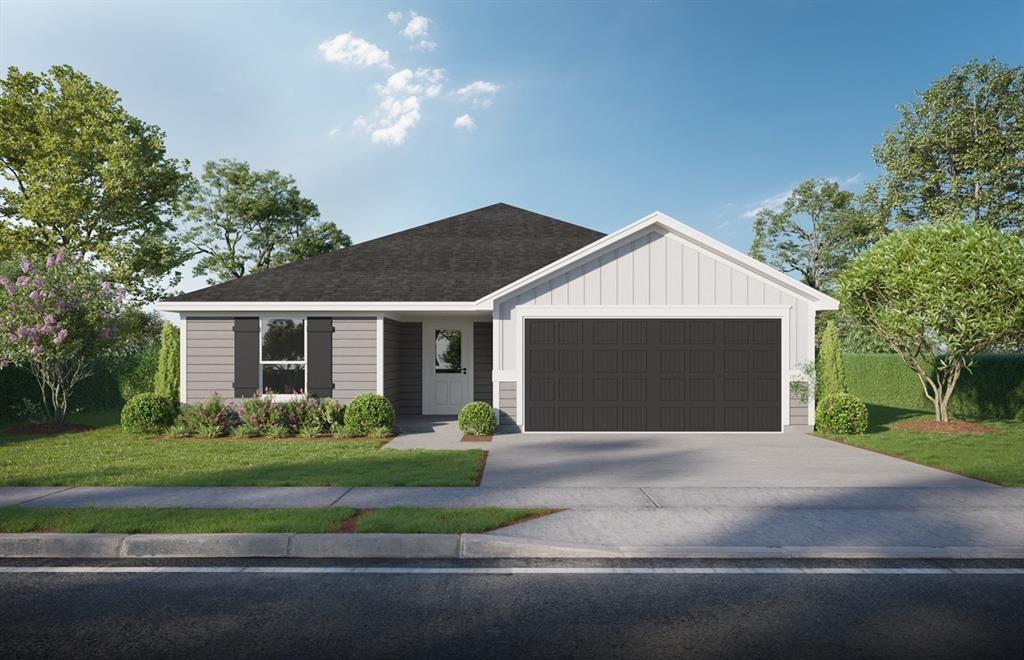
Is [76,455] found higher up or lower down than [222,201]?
lower down

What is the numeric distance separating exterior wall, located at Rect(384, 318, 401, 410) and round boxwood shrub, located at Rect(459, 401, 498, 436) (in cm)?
261

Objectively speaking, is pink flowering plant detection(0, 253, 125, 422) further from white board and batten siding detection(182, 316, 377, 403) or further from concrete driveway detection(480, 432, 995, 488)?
concrete driveway detection(480, 432, 995, 488)

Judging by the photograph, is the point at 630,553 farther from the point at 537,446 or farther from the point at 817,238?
the point at 817,238

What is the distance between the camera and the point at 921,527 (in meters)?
6.37

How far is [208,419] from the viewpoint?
1358cm

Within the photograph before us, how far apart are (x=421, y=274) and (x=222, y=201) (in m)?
25.3

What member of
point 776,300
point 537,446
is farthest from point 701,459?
point 776,300

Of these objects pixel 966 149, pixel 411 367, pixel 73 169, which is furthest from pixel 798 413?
pixel 73 169

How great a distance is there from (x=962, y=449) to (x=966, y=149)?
21.8 metres

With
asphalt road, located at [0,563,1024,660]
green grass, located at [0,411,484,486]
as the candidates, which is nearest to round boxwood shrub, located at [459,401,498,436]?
green grass, located at [0,411,484,486]

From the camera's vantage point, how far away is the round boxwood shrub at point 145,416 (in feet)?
45.3

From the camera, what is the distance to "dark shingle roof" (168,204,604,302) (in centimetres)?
1516

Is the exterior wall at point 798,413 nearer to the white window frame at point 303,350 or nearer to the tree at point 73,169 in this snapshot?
the white window frame at point 303,350

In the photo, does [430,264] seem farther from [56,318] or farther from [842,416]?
[842,416]
